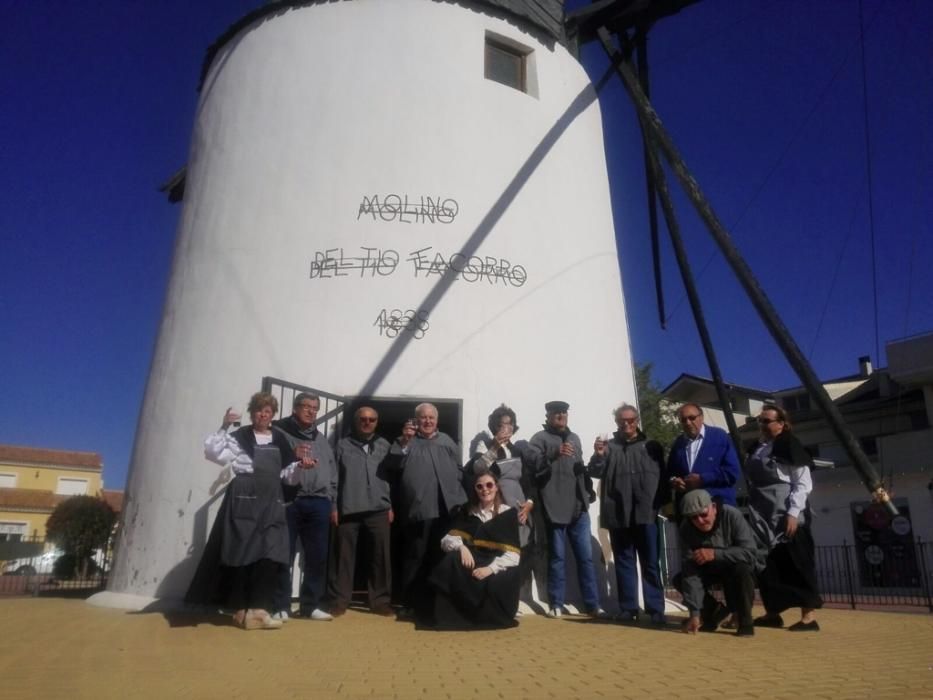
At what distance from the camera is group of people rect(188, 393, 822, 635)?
17.4ft

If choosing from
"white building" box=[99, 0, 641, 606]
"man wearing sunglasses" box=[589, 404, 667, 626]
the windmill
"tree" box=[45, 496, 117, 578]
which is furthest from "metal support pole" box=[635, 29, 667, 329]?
"tree" box=[45, 496, 117, 578]

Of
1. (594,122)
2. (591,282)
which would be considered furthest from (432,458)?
(594,122)

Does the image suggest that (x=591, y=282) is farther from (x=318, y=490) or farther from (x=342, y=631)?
(x=342, y=631)

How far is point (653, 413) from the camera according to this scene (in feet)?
74.7

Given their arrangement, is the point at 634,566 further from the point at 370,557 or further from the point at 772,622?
the point at 370,557

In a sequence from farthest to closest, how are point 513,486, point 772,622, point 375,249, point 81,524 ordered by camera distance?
point 81,524, point 375,249, point 513,486, point 772,622

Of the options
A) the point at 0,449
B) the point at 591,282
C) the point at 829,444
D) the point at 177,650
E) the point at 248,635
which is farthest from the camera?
the point at 0,449

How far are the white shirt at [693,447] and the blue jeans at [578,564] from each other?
1.14 metres

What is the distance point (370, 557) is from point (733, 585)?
9.66 ft

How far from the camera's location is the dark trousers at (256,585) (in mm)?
5188

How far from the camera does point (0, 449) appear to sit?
4347cm

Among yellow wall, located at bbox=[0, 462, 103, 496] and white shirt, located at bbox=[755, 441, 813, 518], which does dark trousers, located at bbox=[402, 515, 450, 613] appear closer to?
white shirt, located at bbox=[755, 441, 813, 518]

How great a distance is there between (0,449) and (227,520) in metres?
46.7

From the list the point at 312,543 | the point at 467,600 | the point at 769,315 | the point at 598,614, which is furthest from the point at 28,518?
the point at 769,315
